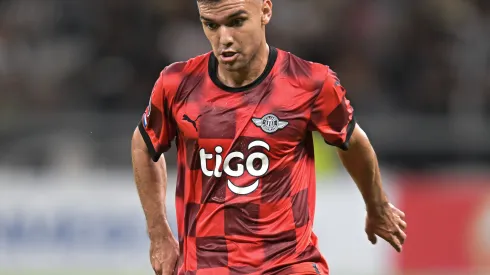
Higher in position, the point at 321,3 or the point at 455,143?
the point at 321,3

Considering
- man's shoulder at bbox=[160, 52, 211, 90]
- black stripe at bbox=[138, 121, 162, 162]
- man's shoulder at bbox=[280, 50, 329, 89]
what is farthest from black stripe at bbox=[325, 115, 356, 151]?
black stripe at bbox=[138, 121, 162, 162]

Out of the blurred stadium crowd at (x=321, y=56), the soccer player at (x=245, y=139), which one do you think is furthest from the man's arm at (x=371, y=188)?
the blurred stadium crowd at (x=321, y=56)

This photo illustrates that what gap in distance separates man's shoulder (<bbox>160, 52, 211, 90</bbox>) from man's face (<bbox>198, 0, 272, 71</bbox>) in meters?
0.21

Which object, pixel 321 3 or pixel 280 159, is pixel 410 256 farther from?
pixel 280 159

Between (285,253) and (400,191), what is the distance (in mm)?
6910

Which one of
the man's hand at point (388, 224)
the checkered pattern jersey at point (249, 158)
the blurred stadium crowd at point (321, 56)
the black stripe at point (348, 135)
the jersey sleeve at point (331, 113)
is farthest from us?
the blurred stadium crowd at point (321, 56)

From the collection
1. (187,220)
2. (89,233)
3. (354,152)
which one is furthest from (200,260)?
(89,233)

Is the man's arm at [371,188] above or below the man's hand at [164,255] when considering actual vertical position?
above

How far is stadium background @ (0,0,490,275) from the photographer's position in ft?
39.0

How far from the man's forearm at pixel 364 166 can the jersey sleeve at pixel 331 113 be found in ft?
0.47

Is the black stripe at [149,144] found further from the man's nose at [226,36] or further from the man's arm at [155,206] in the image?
the man's nose at [226,36]

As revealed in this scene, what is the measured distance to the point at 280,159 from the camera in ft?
17.8

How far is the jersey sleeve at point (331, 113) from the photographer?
5.48 metres

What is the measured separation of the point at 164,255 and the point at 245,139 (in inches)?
31.4
